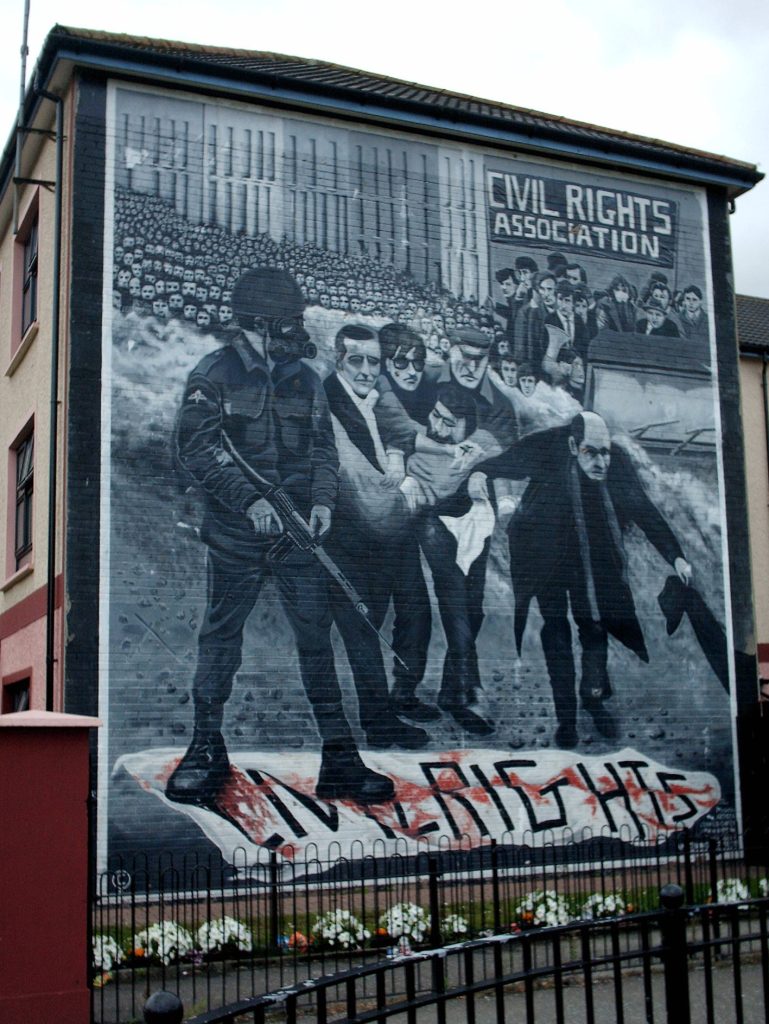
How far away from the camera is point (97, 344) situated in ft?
49.2

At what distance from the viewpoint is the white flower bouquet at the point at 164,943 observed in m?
10.7

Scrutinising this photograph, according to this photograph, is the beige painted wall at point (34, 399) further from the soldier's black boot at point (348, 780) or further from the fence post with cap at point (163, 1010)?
the fence post with cap at point (163, 1010)

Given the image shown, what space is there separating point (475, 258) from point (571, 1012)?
34.4 feet

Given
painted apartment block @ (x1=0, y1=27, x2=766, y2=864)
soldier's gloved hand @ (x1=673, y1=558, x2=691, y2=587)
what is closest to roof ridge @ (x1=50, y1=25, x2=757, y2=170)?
painted apartment block @ (x1=0, y1=27, x2=766, y2=864)

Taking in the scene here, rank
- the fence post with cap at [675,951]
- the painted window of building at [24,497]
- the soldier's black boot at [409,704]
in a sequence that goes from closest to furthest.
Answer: the fence post with cap at [675,951] → the soldier's black boot at [409,704] → the painted window of building at [24,497]

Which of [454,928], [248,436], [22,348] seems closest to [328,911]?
[454,928]

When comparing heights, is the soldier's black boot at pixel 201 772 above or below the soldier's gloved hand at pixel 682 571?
below

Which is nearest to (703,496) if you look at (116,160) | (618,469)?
(618,469)

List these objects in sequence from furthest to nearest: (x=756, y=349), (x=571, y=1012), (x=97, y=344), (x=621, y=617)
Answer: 1. (x=756, y=349)
2. (x=621, y=617)
3. (x=97, y=344)
4. (x=571, y=1012)

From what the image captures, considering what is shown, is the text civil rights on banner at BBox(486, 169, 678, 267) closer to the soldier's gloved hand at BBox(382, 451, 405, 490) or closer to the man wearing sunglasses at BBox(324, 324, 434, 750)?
the man wearing sunglasses at BBox(324, 324, 434, 750)

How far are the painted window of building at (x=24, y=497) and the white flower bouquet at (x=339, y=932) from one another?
7.48 m

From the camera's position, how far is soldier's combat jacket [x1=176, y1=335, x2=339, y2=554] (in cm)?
1523

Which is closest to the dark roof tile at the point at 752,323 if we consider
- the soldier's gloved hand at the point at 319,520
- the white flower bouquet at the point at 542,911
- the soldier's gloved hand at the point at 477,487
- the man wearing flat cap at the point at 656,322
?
the man wearing flat cap at the point at 656,322

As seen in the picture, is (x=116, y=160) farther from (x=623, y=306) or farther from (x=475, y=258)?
(x=623, y=306)
